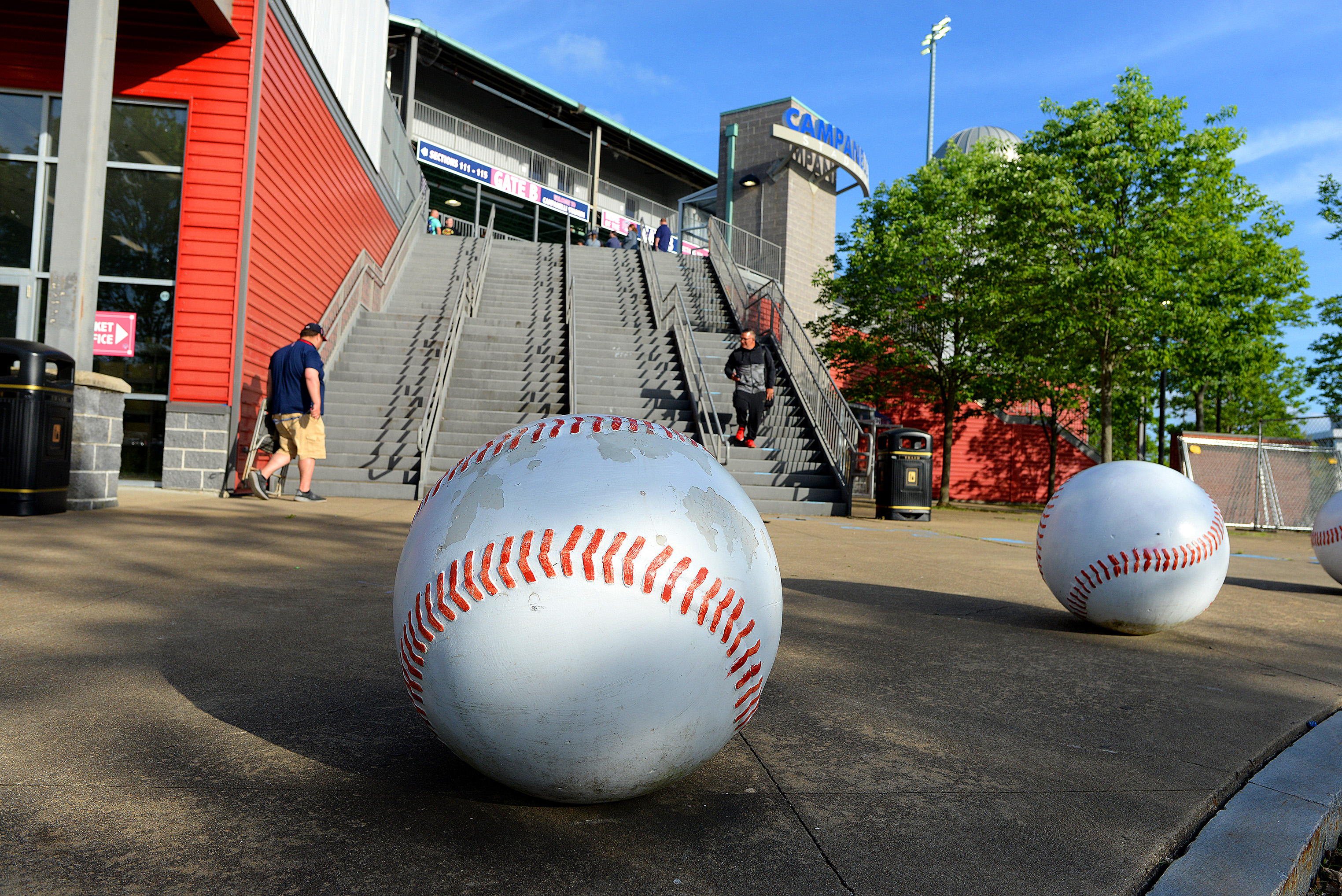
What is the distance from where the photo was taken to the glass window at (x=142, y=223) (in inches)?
457

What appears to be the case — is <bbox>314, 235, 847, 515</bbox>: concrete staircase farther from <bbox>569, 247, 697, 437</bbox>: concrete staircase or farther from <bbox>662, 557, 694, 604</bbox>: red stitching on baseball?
<bbox>662, 557, 694, 604</bbox>: red stitching on baseball

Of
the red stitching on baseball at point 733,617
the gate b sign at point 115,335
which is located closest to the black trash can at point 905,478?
the gate b sign at point 115,335

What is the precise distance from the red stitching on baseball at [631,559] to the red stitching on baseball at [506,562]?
1.01 ft

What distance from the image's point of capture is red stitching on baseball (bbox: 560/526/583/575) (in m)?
2.30

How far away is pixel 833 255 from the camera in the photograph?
2494 centimetres

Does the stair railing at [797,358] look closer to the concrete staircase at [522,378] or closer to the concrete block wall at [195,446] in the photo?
the concrete staircase at [522,378]

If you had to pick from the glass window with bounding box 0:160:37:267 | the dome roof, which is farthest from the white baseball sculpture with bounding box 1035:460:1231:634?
the dome roof

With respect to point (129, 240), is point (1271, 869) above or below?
below

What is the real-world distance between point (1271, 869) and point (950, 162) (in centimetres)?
2487

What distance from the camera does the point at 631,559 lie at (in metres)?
2.34

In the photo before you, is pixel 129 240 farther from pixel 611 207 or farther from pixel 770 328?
pixel 611 207

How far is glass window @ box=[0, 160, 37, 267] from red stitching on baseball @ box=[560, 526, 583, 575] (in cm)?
1328

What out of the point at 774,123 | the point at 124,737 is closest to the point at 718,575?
the point at 124,737

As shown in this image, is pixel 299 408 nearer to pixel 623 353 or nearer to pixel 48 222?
pixel 48 222
